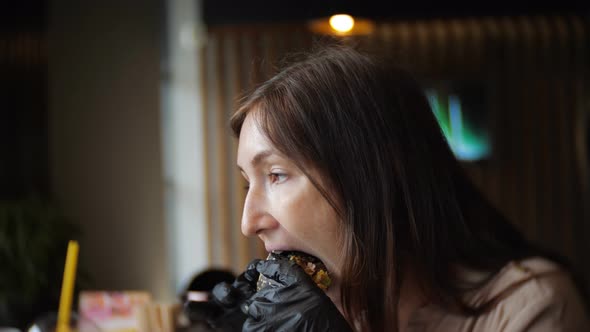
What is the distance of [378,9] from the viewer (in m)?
5.04

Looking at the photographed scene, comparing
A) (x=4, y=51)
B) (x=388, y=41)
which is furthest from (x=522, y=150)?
(x=4, y=51)

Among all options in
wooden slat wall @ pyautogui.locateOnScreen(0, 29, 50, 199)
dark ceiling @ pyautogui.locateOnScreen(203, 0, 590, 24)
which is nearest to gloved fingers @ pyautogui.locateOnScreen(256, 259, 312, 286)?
wooden slat wall @ pyautogui.locateOnScreen(0, 29, 50, 199)

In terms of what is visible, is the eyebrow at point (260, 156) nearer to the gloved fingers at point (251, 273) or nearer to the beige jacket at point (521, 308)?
the gloved fingers at point (251, 273)

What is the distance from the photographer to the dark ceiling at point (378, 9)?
16.6ft

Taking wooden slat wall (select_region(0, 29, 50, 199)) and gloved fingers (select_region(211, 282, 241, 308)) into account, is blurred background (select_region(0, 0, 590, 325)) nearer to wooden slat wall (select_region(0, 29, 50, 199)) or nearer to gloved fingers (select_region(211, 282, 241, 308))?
wooden slat wall (select_region(0, 29, 50, 199))

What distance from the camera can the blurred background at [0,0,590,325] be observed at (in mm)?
4848

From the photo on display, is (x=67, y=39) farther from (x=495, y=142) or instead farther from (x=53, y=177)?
(x=495, y=142)

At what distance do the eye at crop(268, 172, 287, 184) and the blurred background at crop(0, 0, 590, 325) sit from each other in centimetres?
367

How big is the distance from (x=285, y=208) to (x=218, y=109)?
14.7 feet

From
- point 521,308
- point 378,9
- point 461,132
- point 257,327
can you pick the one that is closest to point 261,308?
point 257,327

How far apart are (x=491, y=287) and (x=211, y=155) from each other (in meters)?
4.31

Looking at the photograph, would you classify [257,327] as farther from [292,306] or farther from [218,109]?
[218,109]

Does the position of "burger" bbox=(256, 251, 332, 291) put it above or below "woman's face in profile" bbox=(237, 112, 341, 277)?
below

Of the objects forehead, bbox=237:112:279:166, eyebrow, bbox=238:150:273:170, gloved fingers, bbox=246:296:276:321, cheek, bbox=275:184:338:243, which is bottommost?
gloved fingers, bbox=246:296:276:321
